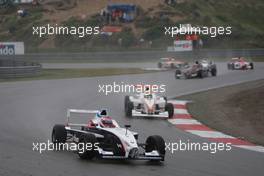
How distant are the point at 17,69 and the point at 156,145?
78.1 feet

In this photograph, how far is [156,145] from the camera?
12.0 m

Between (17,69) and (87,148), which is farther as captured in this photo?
(17,69)

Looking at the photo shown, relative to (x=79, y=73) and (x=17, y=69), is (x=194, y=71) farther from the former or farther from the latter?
(x=17, y=69)

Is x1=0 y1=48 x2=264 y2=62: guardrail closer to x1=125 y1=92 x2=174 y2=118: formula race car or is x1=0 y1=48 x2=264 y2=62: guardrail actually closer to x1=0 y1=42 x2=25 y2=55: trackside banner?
x1=0 y1=42 x2=25 y2=55: trackside banner

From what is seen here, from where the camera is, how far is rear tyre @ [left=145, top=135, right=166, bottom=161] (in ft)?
39.0

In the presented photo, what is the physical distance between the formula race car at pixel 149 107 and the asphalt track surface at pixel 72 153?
31cm

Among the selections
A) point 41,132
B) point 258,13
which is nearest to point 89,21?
point 258,13

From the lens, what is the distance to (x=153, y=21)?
5359cm

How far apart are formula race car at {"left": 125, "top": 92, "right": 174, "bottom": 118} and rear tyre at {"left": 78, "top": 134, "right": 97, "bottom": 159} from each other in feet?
22.2

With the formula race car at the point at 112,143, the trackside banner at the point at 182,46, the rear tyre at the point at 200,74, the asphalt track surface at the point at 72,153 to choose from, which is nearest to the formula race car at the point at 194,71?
the rear tyre at the point at 200,74

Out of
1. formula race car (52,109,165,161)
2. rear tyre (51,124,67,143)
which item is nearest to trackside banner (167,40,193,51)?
rear tyre (51,124,67,143)

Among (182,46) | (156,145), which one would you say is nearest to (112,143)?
(156,145)

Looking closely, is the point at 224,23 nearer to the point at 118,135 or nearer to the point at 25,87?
the point at 25,87

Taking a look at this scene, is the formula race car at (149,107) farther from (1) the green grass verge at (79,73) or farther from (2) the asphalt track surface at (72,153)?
(1) the green grass verge at (79,73)
